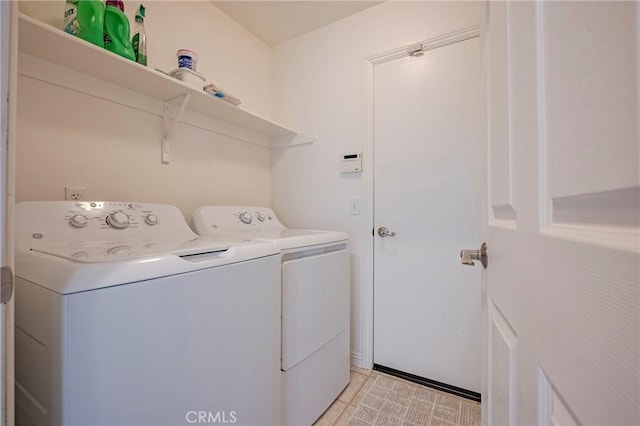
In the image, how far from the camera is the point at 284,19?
194 cm

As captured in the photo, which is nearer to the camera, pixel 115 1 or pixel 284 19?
pixel 115 1

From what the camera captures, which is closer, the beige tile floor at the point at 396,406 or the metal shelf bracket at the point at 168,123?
the beige tile floor at the point at 396,406

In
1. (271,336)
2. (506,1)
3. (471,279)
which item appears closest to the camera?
(506,1)

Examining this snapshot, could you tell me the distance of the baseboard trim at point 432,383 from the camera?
60.6 inches

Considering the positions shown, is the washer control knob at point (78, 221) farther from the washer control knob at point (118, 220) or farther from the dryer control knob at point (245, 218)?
the dryer control knob at point (245, 218)

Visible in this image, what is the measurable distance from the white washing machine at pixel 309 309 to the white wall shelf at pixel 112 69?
0.62m

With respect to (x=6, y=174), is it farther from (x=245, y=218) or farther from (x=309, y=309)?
(x=245, y=218)

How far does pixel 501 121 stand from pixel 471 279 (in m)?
1.24

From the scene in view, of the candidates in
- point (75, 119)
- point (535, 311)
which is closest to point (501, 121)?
point (535, 311)

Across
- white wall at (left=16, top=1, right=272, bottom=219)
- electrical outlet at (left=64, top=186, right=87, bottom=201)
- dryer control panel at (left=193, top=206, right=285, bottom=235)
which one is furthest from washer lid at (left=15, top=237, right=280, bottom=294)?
dryer control panel at (left=193, top=206, right=285, bottom=235)

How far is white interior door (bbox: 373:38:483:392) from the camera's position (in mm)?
1548

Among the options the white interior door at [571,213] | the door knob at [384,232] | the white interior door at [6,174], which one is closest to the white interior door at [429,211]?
A: the door knob at [384,232]

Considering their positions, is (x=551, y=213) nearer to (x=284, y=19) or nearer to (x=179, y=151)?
(x=179, y=151)

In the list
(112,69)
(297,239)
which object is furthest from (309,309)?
(112,69)
